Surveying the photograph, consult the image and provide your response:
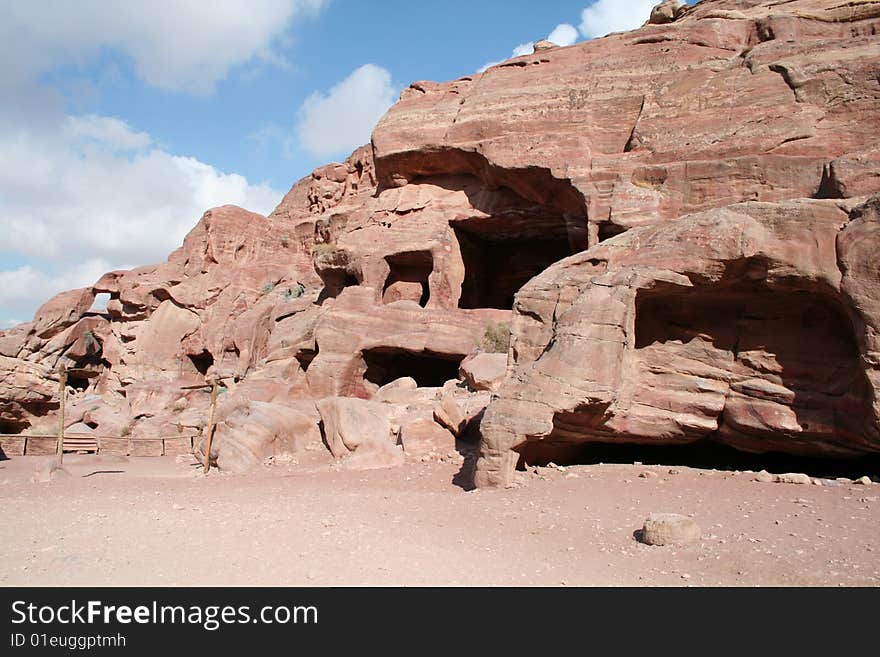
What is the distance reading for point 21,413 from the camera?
2136 cm

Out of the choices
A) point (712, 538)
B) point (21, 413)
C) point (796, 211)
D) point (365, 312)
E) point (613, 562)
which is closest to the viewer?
point (613, 562)

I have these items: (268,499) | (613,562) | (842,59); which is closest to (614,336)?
(613,562)

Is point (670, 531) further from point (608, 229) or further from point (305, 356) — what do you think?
point (305, 356)

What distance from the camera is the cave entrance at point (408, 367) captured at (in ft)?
54.7

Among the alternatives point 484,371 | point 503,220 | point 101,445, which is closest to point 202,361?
point 101,445

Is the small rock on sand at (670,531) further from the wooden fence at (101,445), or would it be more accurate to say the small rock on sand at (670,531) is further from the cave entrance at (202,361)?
the cave entrance at (202,361)

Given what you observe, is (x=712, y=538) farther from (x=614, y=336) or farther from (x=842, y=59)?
(x=842, y=59)

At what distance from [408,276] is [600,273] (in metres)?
9.40

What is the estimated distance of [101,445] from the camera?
Answer: 1905 cm

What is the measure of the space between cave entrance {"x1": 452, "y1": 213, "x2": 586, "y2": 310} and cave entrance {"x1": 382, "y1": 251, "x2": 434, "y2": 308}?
1240 mm

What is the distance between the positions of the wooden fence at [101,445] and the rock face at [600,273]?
3.06 meters

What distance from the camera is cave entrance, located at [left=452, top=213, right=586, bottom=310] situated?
745 inches

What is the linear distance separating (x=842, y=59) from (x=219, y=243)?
25.9 metres
